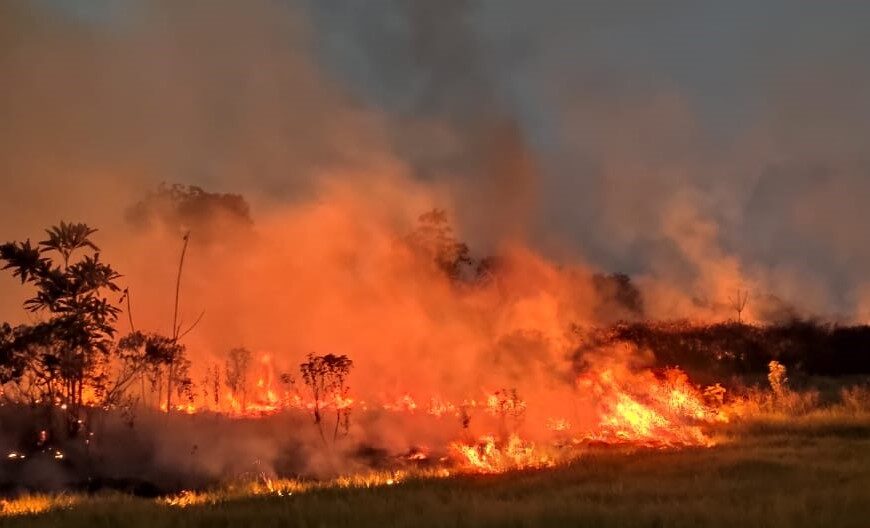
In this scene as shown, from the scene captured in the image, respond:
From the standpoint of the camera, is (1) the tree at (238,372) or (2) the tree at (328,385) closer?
(2) the tree at (328,385)

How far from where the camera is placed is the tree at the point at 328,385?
683 inches

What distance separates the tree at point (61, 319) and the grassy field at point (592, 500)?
3.58 m

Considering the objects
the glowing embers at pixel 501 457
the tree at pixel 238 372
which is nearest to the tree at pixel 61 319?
the tree at pixel 238 372

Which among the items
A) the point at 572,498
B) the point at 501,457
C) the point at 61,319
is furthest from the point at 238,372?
the point at 572,498

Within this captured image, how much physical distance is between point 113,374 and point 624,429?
1076 cm

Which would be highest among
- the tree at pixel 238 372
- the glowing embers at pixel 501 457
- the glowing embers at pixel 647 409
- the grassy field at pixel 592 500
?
the tree at pixel 238 372

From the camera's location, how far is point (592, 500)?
9891 millimetres

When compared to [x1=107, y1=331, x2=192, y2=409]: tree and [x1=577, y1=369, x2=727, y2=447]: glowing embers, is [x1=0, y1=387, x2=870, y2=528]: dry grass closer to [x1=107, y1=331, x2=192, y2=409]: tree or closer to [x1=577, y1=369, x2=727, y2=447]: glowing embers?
[x1=577, y1=369, x2=727, y2=447]: glowing embers

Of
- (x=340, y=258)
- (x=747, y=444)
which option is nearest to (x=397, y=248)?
(x=340, y=258)

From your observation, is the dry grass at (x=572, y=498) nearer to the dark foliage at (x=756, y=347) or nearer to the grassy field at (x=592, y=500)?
the grassy field at (x=592, y=500)

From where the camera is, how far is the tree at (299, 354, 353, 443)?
1736 cm

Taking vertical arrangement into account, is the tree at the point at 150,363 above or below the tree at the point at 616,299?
below

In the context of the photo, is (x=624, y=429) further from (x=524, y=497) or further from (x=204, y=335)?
(x=204, y=335)

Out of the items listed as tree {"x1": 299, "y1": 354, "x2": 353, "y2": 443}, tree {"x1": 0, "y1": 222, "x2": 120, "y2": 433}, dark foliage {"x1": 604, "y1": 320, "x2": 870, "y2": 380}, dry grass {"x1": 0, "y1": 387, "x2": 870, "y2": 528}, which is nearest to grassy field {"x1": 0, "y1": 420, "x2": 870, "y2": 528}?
dry grass {"x1": 0, "y1": 387, "x2": 870, "y2": 528}
